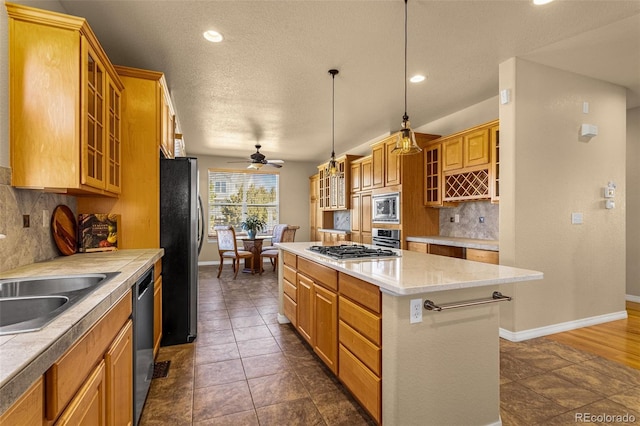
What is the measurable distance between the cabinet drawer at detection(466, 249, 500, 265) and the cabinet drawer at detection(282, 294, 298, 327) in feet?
6.62

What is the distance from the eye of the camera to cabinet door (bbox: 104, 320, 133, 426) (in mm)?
1243

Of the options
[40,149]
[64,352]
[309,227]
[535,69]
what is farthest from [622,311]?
[309,227]

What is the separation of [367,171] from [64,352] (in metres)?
5.14

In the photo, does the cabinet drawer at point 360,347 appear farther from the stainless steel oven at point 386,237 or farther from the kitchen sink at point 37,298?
the stainless steel oven at point 386,237

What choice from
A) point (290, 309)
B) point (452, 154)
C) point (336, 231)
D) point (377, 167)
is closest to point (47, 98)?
point (290, 309)

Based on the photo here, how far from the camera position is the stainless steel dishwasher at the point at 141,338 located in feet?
5.49

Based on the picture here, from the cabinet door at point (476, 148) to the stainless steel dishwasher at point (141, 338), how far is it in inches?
137

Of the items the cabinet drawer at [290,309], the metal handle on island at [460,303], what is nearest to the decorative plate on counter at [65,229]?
the cabinet drawer at [290,309]

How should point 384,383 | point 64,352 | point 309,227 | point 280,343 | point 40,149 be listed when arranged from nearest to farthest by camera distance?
point 64,352 < point 384,383 < point 40,149 < point 280,343 < point 309,227

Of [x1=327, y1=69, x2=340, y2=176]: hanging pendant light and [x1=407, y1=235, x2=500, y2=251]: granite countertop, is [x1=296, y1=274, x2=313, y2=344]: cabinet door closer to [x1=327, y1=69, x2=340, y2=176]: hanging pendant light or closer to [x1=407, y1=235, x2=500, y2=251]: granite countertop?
[x1=327, y1=69, x2=340, y2=176]: hanging pendant light

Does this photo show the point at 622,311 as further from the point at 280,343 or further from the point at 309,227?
the point at 309,227

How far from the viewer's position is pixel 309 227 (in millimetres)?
8461

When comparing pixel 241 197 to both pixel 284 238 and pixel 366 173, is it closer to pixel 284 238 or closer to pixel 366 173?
pixel 284 238

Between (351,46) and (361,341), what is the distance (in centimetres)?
234
